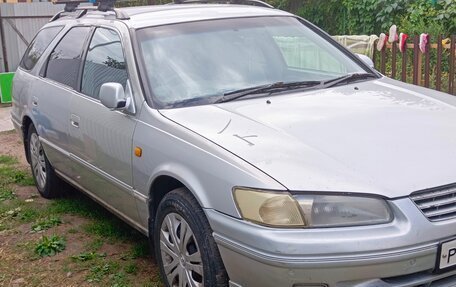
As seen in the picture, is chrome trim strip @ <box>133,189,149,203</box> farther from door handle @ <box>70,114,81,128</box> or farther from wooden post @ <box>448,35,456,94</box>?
wooden post @ <box>448,35,456,94</box>

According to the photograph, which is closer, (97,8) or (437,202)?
(437,202)

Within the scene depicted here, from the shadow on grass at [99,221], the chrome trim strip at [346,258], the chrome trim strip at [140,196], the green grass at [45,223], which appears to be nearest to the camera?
the chrome trim strip at [346,258]

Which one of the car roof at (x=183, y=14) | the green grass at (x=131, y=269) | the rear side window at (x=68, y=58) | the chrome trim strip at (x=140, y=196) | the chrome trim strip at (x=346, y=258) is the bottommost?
the green grass at (x=131, y=269)

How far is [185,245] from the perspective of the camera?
3348 mm

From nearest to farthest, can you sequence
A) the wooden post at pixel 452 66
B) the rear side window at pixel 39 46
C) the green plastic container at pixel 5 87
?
Answer: the rear side window at pixel 39 46 → the wooden post at pixel 452 66 → the green plastic container at pixel 5 87

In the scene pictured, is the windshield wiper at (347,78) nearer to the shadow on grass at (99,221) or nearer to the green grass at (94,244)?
the shadow on grass at (99,221)

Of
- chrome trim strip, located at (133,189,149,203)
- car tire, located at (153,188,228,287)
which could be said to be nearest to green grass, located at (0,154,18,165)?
chrome trim strip, located at (133,189,149,203)

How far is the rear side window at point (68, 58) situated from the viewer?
198 inches

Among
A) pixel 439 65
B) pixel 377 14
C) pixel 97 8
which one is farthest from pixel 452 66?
pixel 97 8

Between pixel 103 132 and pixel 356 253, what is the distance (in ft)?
7.25

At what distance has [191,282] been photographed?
3.34 m

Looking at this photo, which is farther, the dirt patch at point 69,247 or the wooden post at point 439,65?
the wooden post at point 439,65

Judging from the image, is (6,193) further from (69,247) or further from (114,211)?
(114,211)

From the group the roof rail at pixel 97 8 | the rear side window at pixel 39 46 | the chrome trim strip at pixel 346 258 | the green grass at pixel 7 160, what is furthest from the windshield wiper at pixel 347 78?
the green grass at pixel 7 160
